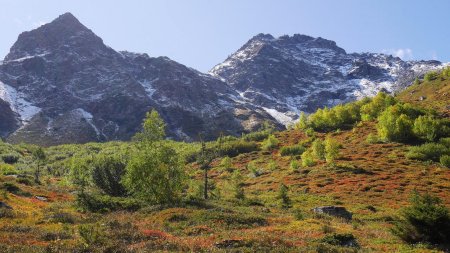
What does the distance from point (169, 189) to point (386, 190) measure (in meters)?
41.5

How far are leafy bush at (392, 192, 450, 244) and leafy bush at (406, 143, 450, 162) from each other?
241ft

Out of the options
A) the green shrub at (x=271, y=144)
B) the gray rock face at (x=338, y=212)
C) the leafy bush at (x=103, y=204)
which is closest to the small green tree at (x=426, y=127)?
the green shrub at (x=271, y=144)

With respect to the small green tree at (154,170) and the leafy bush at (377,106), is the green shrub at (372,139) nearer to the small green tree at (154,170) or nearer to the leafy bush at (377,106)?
the leafy bush at (377,106)

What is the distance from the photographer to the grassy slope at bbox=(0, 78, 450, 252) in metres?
24.0

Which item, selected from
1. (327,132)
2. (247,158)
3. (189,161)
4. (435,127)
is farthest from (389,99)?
(189,161)

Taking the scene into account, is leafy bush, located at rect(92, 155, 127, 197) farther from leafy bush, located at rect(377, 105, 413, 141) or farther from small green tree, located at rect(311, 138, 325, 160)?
leafy bush, located at rect(377, 105, 413, 141)

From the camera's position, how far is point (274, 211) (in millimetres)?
49281

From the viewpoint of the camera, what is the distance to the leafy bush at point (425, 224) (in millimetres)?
24500

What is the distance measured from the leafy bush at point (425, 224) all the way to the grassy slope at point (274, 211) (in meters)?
1.28

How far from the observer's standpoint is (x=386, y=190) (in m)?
70.4

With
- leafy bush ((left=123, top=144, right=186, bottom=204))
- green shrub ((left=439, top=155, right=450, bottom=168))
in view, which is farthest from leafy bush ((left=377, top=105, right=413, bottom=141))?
leafy bush ((left=123, top=144, right=186, bottom=204))

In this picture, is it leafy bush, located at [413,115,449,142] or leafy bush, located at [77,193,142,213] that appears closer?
leafy bush, located at [77,193,142,213]

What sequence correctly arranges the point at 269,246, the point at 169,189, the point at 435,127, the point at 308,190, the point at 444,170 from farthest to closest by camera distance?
the point at 435,127, the point at 444,170, the point at 308,190, the point at 169,189, the point at 269,246

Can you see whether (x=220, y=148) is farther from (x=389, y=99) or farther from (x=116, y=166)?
(x=116, y=166)
